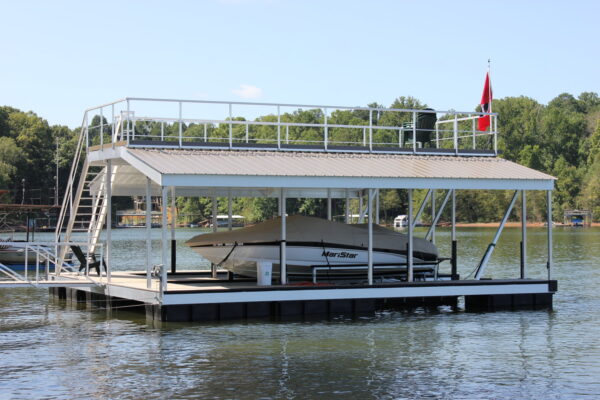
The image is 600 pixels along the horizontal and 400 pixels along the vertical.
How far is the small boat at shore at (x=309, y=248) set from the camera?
90.4ft

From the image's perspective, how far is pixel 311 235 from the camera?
27828 millimetres

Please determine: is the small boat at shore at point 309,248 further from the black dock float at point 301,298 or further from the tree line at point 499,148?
the tree line at point 499,148

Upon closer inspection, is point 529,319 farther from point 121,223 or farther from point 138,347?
point 121,223

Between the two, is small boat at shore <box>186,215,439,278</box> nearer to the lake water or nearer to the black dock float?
the black dock float

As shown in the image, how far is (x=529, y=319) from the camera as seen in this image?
27.0 metres

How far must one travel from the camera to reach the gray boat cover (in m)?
27.7

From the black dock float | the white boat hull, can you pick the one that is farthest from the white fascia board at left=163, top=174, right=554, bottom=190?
the black dock float

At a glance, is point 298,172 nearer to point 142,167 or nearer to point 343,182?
point 343,182

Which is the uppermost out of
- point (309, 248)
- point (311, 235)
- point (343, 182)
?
point (343, 182)

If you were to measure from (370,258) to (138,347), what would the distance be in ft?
24.3

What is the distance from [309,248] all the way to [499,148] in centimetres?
10583

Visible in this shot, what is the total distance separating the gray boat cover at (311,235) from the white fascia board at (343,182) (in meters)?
2.30

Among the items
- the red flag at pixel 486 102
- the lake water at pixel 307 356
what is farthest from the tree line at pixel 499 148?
the lake water at pixel 307 356

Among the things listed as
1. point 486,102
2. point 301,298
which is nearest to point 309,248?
point 301,298
